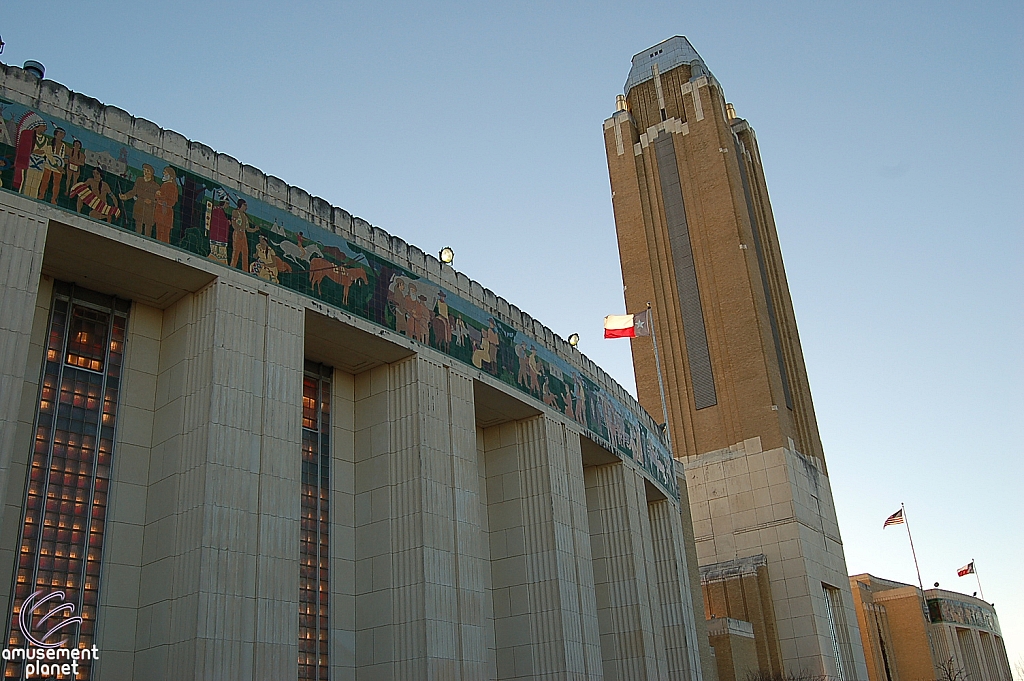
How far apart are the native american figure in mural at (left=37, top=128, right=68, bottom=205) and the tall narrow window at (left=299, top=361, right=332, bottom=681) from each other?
7.63 m

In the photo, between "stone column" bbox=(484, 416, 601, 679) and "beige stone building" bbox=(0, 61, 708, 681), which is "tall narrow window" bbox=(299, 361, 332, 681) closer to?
"beige stone building" bbox=(0, 61, 708, 681)

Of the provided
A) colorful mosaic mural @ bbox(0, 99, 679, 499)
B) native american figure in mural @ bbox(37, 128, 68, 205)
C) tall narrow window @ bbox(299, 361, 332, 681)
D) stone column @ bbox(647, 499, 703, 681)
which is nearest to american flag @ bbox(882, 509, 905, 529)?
stone column @ bbox(647, 499, 703, 681)

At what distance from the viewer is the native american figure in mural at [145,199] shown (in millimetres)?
18875

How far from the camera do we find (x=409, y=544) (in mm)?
21875

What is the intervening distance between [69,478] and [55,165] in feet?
19.5

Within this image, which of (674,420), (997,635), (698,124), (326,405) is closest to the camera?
(326,405)

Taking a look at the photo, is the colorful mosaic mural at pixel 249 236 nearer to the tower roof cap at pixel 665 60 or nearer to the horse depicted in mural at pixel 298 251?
the horse depicted in mural at pixel 298 251

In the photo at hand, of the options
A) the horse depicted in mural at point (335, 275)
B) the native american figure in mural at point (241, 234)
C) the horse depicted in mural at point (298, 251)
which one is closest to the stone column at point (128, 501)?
the native american figure in mural at point (241, 234)

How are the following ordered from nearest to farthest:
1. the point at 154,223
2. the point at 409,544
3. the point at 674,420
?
the point at 154,223, the point at 409,544, the point at 674,420

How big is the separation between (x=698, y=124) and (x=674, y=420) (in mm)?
19158

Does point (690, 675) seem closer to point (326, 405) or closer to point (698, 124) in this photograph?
point (326, 405)

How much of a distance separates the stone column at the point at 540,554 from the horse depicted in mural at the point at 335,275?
774 centimetres

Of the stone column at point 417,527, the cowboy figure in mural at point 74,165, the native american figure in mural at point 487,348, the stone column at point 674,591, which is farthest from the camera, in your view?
the stone column at point 674,591

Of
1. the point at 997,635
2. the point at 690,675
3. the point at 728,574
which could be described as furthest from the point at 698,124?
the point at 997,635
